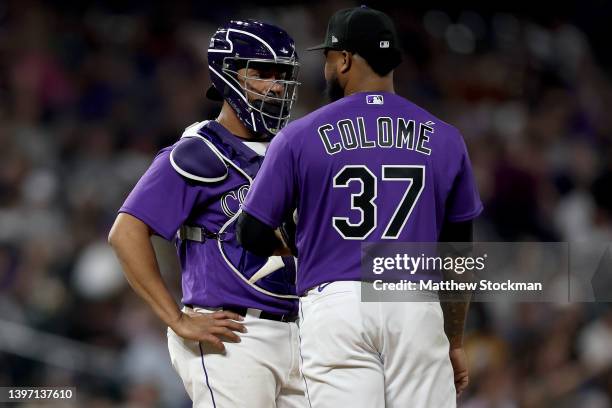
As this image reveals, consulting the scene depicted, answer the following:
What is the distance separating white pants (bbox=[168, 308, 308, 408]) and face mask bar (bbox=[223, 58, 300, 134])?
71 cm

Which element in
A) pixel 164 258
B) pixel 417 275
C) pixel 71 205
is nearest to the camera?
pixel 417 275

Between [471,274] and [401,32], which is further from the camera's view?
[401,32]

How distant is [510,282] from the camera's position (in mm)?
6699

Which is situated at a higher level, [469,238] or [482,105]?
[469,238]

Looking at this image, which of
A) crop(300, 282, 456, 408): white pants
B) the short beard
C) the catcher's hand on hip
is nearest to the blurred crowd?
the catcher's hand on hip

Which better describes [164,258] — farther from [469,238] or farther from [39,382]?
[469,238]

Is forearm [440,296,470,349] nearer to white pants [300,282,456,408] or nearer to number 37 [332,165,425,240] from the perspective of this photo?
white pants [300,282,456,408]

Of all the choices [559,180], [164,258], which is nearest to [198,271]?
[164,258]

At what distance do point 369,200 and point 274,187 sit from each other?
0.29 metres

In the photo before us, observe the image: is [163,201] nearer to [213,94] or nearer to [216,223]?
[216,223]

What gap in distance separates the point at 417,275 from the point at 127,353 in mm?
4098

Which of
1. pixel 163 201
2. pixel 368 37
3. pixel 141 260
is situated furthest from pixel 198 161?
pixel 368 37

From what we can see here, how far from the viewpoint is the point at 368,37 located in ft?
10.7

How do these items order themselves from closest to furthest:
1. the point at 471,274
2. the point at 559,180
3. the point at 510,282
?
the point at 471,274
the point at 510,282
the point at 559,180
